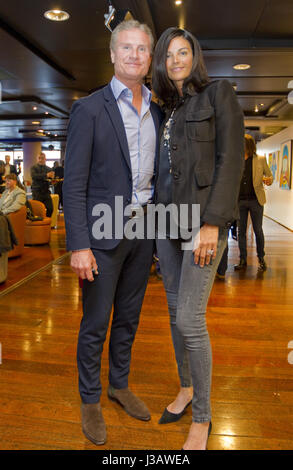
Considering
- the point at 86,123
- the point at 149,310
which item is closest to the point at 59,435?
the point at 86,123

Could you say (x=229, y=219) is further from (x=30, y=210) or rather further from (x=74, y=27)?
(x=30, y=210)

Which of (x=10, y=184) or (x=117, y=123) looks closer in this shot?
(x=117, y=123)

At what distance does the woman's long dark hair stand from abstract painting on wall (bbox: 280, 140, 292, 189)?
8.45 m

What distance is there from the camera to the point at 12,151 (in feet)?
73.2

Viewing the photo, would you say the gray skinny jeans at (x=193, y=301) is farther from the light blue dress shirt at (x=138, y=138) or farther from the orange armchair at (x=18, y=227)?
the orange armchair at (x=18, y=227)

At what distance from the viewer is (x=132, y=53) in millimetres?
1457

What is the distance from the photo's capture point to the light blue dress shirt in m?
1.52

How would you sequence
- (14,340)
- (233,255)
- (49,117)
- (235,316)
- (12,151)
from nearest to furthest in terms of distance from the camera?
(14,340), (235,316), (233,255), (49,117), (12,151)

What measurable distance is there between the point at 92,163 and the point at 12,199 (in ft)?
13.3

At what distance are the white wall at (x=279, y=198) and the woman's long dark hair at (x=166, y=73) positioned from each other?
26.2ft

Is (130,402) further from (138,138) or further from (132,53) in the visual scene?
(132,53)

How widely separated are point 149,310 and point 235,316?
0.69 m

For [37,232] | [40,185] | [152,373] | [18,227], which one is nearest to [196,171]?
[152,373]

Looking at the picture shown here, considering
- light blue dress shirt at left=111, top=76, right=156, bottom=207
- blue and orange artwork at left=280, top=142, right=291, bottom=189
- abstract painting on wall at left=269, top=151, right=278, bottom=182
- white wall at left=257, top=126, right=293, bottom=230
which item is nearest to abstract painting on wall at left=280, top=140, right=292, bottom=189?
blue and orange artwork at left=280, top=142, right=291, bottom=189
